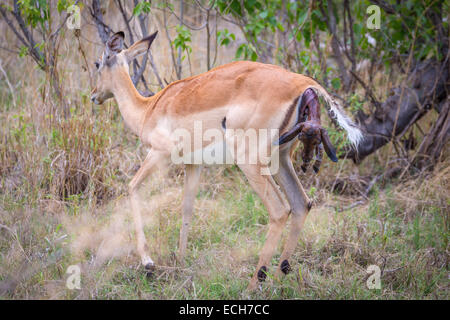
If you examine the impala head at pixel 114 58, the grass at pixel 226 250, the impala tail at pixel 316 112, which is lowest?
the grass at pixel 226 250

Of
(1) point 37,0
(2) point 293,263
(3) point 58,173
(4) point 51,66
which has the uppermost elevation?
(1) point 37,0

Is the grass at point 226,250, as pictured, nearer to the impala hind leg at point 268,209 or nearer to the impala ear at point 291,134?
the impala hind leg at point 268,209

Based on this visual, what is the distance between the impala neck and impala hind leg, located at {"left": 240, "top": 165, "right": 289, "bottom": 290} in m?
1.18

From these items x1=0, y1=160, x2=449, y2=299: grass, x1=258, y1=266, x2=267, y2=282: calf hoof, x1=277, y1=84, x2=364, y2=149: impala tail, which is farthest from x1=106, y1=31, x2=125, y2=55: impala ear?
→ x1=258, y1=266, x2=267, y2=282: calf hoof

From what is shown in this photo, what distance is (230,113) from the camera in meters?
3.59

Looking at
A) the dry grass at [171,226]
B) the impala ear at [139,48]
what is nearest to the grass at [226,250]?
the dry grass at [171,226]

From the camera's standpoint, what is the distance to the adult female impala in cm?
346

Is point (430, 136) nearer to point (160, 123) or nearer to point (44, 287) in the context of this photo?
point (160, 123)

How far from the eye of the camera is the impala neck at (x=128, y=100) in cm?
423

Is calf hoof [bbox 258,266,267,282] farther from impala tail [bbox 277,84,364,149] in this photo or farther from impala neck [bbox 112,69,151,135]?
impala neck [bbox 112,69,151,135]

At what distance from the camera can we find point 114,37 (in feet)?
13.8

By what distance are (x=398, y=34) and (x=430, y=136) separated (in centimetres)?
140
